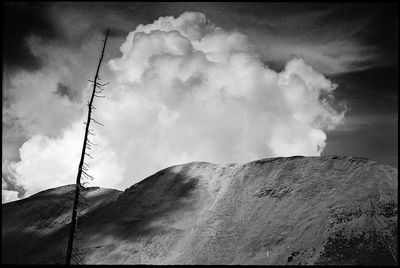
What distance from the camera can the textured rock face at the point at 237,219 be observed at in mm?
26234

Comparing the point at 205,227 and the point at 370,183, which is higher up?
the point at 370,183

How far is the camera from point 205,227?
34.8m

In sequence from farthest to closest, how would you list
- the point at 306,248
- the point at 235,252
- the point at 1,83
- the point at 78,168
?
the point at 235,252, the point at 306,248, the point at 78,168, the point at 1,83

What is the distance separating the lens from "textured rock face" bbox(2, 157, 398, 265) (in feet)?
86.1

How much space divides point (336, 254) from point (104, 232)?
1048 inches

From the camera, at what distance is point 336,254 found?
24.3m

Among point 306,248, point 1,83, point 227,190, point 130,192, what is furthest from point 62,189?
point 1,83

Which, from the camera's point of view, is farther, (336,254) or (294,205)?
(294,205)

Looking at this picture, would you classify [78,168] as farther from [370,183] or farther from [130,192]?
[130,192]

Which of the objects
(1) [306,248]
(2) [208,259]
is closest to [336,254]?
(1) [306,248]

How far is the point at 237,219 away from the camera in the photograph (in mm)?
34562

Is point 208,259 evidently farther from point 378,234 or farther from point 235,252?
point 378,234

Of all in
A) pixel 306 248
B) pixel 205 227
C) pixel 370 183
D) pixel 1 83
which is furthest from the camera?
pixel 205 227

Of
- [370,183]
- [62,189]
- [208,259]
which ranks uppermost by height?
[62,189]
